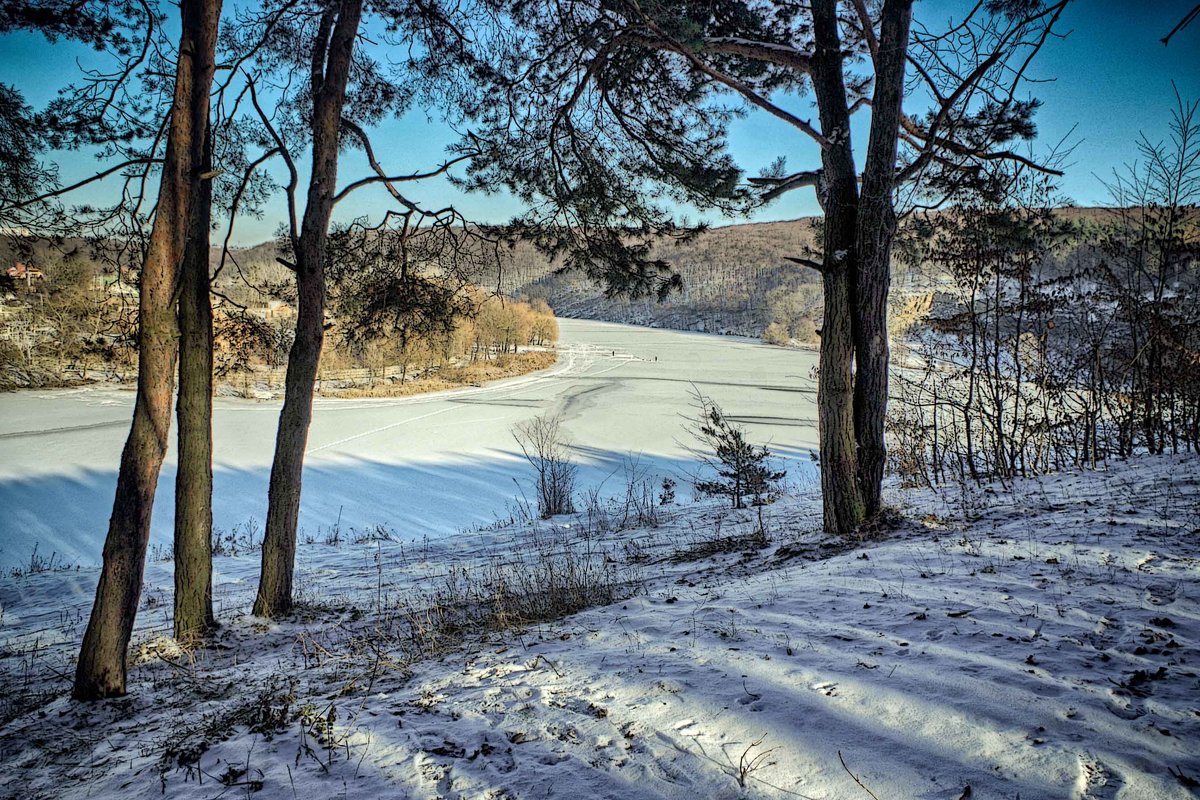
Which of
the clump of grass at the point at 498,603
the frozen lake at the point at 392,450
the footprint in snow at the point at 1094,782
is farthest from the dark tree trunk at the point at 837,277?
the frozen lake at the point at 392,450

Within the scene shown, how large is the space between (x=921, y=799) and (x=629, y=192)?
20.1 feet

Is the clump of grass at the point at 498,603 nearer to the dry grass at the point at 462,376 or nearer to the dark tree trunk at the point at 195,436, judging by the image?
the dark tree trunk at the point at 195,436

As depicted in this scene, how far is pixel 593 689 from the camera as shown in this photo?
2336 millimetres

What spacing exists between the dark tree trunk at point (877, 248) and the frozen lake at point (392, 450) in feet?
26.9

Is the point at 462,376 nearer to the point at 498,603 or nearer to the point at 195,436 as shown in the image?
the point at 195,436

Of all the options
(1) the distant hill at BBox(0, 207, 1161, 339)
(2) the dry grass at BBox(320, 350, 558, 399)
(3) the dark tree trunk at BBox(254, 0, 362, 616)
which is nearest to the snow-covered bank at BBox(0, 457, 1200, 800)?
(3) the dark tree trunk at BBox(254, 0, 362, 616)

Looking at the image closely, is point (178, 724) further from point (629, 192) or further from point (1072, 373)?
point (1072, 373)

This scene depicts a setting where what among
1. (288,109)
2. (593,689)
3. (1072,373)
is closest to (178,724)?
(593,689)

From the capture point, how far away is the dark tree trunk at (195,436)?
4.32 metres

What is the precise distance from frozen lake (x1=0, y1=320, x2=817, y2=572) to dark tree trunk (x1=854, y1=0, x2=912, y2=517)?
820cm

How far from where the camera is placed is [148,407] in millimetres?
3467

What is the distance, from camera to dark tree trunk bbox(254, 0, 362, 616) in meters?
5.03

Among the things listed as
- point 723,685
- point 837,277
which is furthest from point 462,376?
point 723,685

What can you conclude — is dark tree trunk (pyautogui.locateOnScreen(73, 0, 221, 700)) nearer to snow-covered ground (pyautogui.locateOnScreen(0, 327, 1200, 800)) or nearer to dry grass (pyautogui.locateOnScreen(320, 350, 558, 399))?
snow-covered ground (pyautogui.locateOnScreen(0, 327, 1200, 800))
